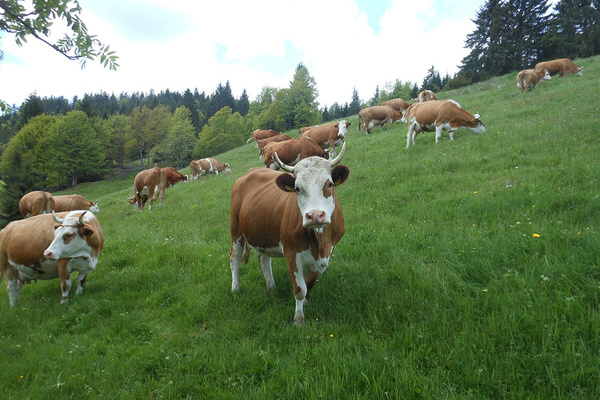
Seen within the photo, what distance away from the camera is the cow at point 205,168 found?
26969 mm

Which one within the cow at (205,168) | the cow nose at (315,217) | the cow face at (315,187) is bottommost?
the cow at (205,168)

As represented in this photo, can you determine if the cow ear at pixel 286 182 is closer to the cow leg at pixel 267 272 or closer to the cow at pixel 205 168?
the cow leg at pixel 267 272

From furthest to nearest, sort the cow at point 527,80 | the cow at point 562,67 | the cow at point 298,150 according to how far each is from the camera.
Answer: the cow at point 562,67, the cow at point 527,80, the cow at point 298,150

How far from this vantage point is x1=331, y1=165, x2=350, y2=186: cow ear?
3.82m

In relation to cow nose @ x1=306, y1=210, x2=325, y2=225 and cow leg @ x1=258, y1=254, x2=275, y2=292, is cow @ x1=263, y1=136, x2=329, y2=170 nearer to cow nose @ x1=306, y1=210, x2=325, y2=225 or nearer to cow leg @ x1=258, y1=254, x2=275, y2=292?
cow leg @ x1=258, y1=254, x2=275, y2=292

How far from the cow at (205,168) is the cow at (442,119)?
58.6 feet

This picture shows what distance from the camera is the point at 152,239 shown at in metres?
8.46

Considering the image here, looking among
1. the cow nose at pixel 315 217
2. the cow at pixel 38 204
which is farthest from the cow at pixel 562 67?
the cow at pixel 38 204

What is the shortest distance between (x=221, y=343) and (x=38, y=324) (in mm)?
3480

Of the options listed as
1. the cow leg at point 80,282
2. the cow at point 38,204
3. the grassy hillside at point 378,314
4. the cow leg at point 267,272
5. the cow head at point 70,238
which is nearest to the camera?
the grassy hillside at point 378,314

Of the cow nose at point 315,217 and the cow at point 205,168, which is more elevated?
the cow nose at point 315,217

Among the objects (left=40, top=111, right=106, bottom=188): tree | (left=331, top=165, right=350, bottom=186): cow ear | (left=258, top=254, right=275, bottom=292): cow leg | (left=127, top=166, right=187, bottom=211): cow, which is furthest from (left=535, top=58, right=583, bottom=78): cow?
(left=40, top=111, right=106, bottom=188): tree

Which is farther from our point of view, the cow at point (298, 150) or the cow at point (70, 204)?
the cow at point (70, 204)

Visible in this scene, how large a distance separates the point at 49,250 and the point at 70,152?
59.5 meters
